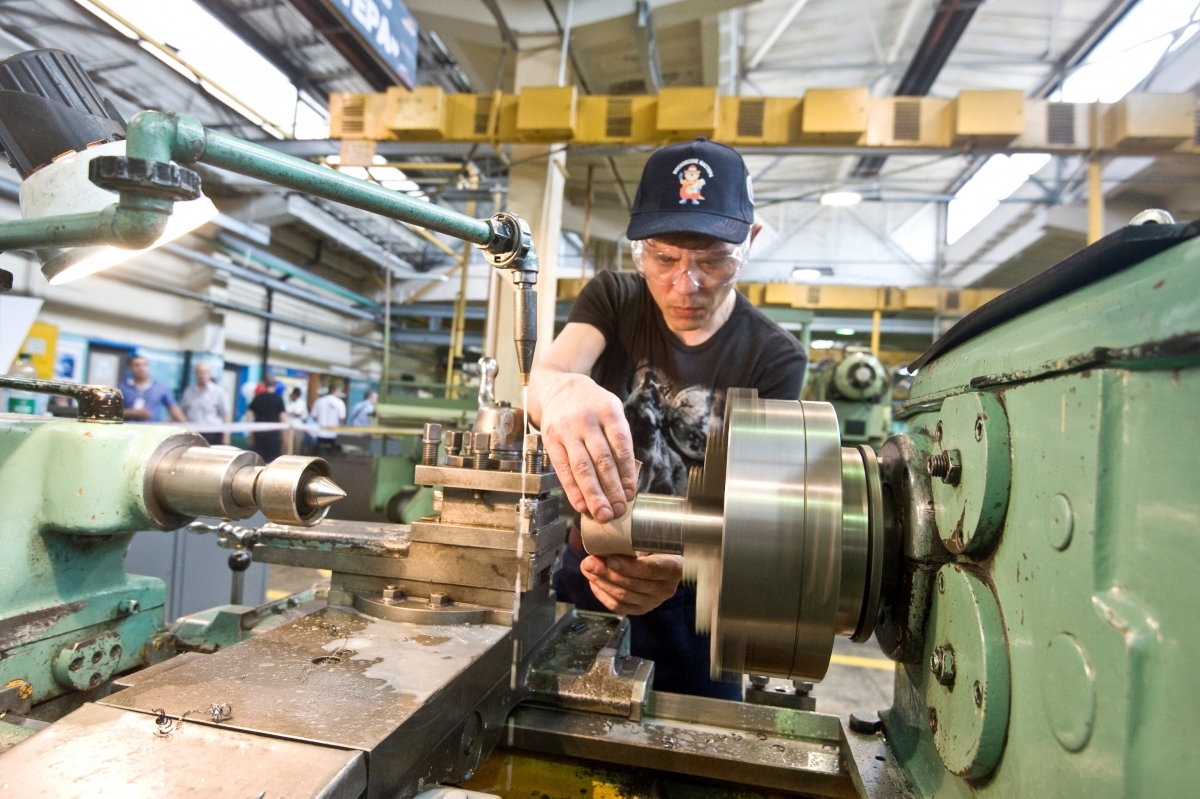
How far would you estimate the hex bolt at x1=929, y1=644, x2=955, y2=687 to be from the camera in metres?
0.52

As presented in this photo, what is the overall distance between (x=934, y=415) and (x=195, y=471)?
3.04ft

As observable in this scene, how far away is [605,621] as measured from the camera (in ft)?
3.96

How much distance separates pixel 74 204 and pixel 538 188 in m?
2.89

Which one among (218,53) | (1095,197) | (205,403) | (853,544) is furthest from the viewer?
(205,403)

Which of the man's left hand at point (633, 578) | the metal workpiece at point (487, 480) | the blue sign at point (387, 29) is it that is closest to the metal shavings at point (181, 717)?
the metal workpiece at point (487, 480)

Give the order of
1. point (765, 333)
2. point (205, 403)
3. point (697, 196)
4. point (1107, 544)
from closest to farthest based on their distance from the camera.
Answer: point (1107, 544) < point (697, 196) < point (765, 333) < point (205, 403)

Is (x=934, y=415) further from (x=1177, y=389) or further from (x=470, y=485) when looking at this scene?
(x=470, y=485)

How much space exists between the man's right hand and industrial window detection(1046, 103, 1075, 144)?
10.5 feet

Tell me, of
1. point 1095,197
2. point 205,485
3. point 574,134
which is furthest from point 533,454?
point 1095,197

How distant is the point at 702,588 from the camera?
74 centimetres

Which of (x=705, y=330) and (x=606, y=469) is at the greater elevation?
(x=705, y=330)

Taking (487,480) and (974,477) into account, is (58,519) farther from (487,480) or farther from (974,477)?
(974,477)

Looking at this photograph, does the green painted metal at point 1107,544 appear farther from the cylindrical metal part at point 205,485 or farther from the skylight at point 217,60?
the skylight at point 217,60

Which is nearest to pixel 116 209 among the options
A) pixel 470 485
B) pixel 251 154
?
pixel 251 154
